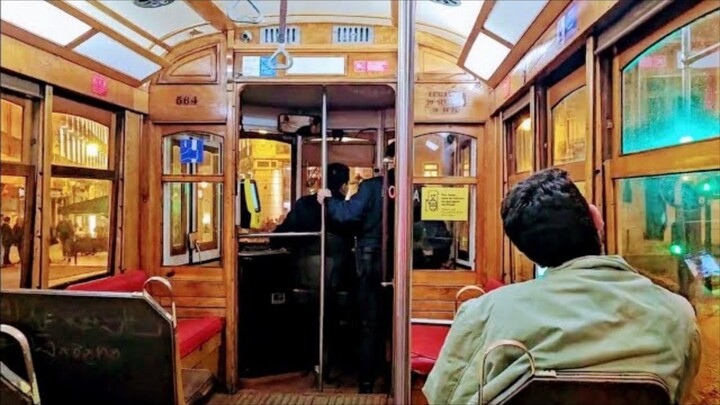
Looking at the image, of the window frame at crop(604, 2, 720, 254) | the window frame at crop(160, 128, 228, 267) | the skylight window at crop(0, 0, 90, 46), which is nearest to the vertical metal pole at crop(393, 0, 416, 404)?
the window frame at crop(604, 2, 720, 254)

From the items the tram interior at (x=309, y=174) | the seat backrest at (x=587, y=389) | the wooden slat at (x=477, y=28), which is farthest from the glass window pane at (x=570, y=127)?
the seat backrest at (x=587, y=389)

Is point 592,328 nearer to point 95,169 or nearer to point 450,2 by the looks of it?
point 450,2

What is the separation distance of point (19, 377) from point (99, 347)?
0.27m

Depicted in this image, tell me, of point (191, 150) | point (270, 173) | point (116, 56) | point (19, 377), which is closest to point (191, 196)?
point (191, 150)

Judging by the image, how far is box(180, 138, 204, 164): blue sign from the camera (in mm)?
3211

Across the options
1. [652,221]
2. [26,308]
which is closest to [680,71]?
[652,221]

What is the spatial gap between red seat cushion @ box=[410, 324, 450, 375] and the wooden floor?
1.32 meters

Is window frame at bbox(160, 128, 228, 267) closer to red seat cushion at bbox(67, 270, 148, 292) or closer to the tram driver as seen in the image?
red seat cushion at bbox(67, 270, 148, 292)

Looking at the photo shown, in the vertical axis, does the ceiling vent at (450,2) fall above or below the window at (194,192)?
above

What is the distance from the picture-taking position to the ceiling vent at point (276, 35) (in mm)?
3068

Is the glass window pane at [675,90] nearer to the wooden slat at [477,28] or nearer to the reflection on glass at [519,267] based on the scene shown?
the reflection on glass at [519,267]

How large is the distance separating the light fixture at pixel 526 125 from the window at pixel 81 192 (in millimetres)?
1753

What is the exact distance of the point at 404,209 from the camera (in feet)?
4.08

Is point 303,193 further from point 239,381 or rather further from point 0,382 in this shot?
point 0,382
